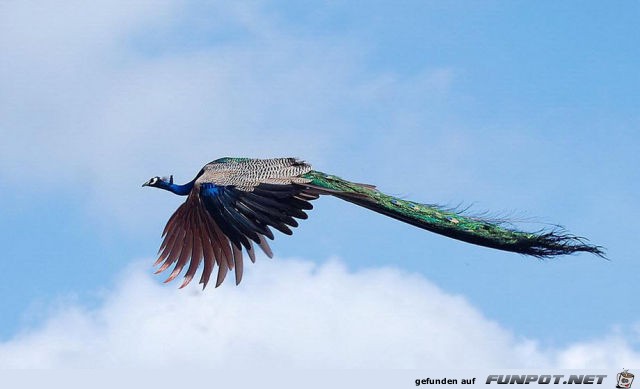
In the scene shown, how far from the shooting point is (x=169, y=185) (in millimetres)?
13781

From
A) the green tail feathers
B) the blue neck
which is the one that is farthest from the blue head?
the green tail feathers

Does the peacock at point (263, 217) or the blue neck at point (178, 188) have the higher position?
the blue neck at point (178, 188)

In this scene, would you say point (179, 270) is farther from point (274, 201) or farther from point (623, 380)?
point (623, 380)

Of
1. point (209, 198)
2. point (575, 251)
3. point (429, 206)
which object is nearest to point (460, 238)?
point (429, 206)

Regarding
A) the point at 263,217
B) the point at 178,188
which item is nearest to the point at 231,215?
the point at 263,217

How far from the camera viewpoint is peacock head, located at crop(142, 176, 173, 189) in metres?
13.8

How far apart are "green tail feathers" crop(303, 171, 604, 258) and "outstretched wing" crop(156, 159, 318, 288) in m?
0.36

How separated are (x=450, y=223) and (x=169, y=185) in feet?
12.5

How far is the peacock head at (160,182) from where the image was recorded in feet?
45.3

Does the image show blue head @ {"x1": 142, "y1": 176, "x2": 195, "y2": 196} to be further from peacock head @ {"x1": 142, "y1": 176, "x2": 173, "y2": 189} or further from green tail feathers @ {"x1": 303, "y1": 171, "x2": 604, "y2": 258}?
green tail feathers @ {"x1": 303, "y1": 171, "x2": 604, "y2": 258}

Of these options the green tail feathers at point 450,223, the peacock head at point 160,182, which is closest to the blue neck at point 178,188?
the peacock head at point 160,182

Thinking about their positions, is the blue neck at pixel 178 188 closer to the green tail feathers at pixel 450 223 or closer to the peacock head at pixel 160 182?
the peacock head at pixel 160 182

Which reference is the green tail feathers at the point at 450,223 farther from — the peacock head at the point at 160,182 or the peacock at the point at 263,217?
the peacock head at the point at 160,182

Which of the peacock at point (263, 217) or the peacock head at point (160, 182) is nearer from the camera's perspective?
the peacock at point (263, 217)
